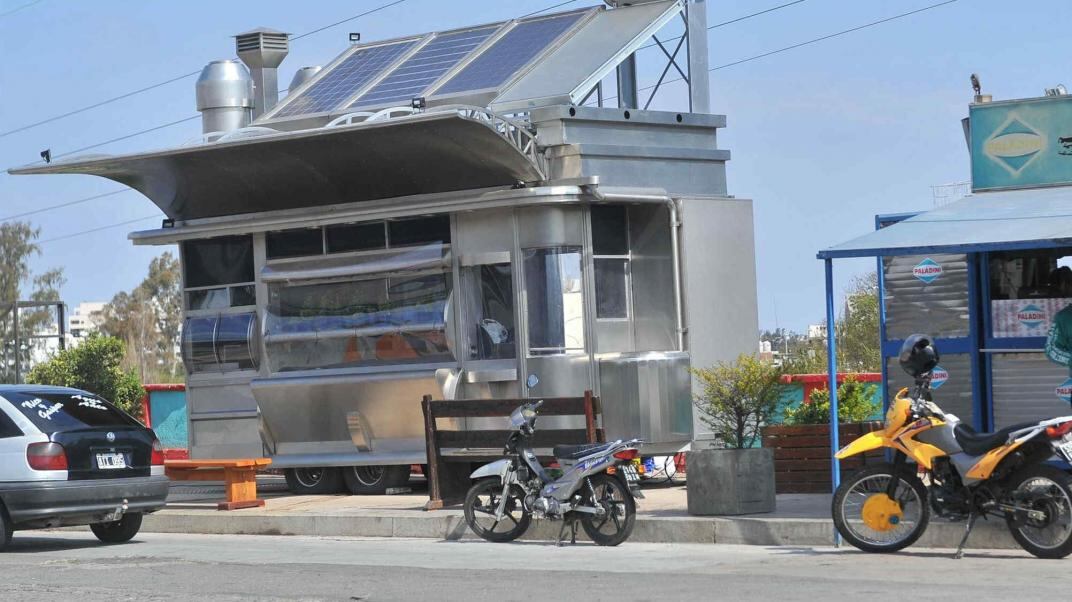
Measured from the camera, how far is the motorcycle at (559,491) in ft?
43.1

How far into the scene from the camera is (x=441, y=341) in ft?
57.0

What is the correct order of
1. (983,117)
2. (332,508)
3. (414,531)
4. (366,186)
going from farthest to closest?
(366,186), (332,508), (414,531), (983,117)

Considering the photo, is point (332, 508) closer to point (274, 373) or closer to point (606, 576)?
point (274, 373)

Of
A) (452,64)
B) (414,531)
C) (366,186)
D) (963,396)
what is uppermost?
(452,64)

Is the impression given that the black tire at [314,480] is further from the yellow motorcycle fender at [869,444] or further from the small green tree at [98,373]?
the small green tree at [98,373]

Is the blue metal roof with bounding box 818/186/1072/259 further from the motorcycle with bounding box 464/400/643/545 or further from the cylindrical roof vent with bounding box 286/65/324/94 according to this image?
the cylindrical roof vent with bounding box 286/65/324/94

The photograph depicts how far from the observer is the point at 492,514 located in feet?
45.6

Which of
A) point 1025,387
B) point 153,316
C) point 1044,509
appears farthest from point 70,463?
point 153,316

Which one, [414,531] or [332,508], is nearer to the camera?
[414,531]

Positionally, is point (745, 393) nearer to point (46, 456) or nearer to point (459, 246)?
point (459, 246)

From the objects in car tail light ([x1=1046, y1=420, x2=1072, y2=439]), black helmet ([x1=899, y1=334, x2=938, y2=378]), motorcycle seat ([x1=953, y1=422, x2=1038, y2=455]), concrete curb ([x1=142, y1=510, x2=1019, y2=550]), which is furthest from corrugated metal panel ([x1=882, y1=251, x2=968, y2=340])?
car tail light ([x1=1046, y1=420, x2=1072, y2=439])

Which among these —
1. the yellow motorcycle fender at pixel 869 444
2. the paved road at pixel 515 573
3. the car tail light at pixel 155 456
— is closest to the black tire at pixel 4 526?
the paved road at pixel 515 573

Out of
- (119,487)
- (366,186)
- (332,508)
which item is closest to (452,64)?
(366,186)

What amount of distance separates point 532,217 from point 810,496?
13.6 feet
